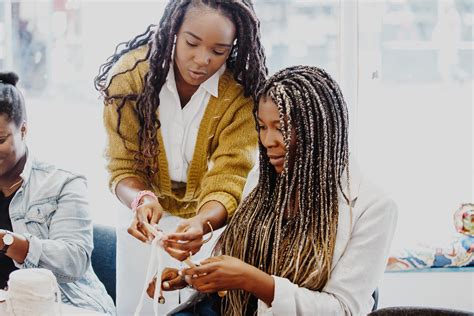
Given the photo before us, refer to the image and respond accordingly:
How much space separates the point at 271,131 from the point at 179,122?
387 mm

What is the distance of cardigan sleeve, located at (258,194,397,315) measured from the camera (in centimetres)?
164

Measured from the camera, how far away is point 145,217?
182cm

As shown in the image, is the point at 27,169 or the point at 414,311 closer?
the point at 414,311

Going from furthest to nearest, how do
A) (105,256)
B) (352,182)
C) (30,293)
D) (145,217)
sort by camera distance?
1. (105,256)
2. (145,217)
3. (352,182)
4. (30,293)

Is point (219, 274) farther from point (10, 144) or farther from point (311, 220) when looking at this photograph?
point (10, 144)

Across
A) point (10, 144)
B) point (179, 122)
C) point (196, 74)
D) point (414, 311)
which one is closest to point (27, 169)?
point (10, 144)

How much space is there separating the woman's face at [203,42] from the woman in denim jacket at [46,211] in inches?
18.0

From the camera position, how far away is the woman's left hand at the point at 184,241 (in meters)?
1.69

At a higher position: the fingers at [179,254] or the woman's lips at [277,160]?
the woman's lips at [277,160]

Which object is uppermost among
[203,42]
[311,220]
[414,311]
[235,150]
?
[203,42]

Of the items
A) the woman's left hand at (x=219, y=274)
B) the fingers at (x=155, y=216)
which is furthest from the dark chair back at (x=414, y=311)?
the fingers at (x=155, y=216)

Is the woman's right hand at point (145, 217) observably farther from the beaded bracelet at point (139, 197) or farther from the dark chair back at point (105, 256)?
the dark chair back at point (105, 256)

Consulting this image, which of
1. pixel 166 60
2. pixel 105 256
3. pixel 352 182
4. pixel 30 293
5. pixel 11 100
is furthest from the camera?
pixel 105 256

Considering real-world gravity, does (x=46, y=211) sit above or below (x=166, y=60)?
below
